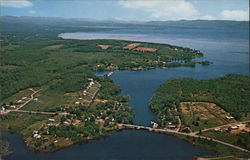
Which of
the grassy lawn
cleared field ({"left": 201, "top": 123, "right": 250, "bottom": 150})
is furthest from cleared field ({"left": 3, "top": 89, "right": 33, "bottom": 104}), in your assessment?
cleared field ({"left": 201, "top": 123, "right": 250, "bottom": 150})

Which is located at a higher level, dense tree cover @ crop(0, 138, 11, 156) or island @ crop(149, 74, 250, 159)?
island @ crop(149, 74, 250, 159)

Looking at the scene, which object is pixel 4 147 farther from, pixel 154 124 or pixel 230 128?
pixel 230 128

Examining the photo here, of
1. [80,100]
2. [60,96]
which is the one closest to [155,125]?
[80,100]

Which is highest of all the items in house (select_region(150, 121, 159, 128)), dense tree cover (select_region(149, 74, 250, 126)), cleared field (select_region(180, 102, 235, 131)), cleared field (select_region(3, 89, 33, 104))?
dense tree cover (select_region(149, 74, 250, 126))

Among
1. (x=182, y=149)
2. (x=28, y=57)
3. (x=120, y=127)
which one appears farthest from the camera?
(x=28, y=57)

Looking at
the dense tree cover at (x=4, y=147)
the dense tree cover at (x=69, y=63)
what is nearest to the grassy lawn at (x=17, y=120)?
the dense tree cover at (x=4, y=147)

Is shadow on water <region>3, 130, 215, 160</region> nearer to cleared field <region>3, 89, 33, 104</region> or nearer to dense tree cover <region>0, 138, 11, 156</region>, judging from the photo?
dense tree cover <region>0, 138, 11, 156</region>

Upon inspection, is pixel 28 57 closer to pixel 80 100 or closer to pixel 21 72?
pixel 21 72
